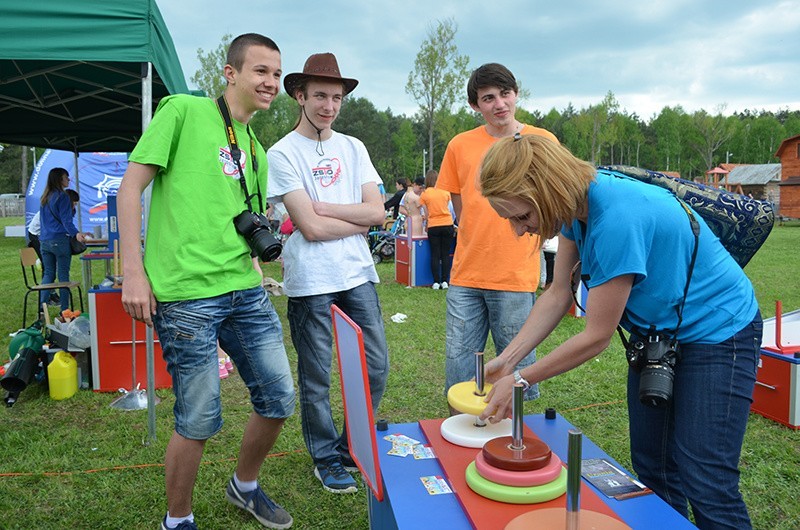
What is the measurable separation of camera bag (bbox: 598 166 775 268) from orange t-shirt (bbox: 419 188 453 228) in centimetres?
701

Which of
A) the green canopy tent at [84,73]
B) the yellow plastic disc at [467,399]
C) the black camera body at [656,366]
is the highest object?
the green canopy tent at [84,73]

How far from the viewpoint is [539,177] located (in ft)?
5.27

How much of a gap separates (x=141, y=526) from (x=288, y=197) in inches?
62.7

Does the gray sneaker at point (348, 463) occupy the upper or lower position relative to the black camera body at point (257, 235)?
lower

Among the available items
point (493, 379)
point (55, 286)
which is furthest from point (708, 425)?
point (55, 286)

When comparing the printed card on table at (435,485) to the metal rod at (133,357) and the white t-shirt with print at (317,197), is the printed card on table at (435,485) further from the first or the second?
the metal rod at (133,357)

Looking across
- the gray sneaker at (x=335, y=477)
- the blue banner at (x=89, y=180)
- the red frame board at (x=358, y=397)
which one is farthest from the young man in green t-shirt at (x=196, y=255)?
the blue banner at (x=89, y=180)

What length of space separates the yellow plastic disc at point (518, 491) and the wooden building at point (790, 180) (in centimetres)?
2894

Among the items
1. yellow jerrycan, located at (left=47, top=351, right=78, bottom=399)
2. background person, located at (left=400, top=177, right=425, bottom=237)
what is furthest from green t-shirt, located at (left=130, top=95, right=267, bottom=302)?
background person, located at (left=400, top=177, right=425, bottom=237)

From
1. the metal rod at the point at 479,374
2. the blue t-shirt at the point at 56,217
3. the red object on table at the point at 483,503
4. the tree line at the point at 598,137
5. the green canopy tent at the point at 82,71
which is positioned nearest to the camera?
the red object on table at the point at 483,503

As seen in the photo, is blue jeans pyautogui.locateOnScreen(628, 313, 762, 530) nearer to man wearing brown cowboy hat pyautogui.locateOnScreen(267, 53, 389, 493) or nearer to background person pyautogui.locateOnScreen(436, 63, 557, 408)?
background person pyautogui.locateOnScreen(436, 63, 557, 408)

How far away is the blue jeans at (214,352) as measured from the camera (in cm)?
227

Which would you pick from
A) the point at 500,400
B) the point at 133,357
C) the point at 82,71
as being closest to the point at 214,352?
the point at 500,400

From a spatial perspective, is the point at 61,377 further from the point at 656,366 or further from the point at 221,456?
the point at 656,366
